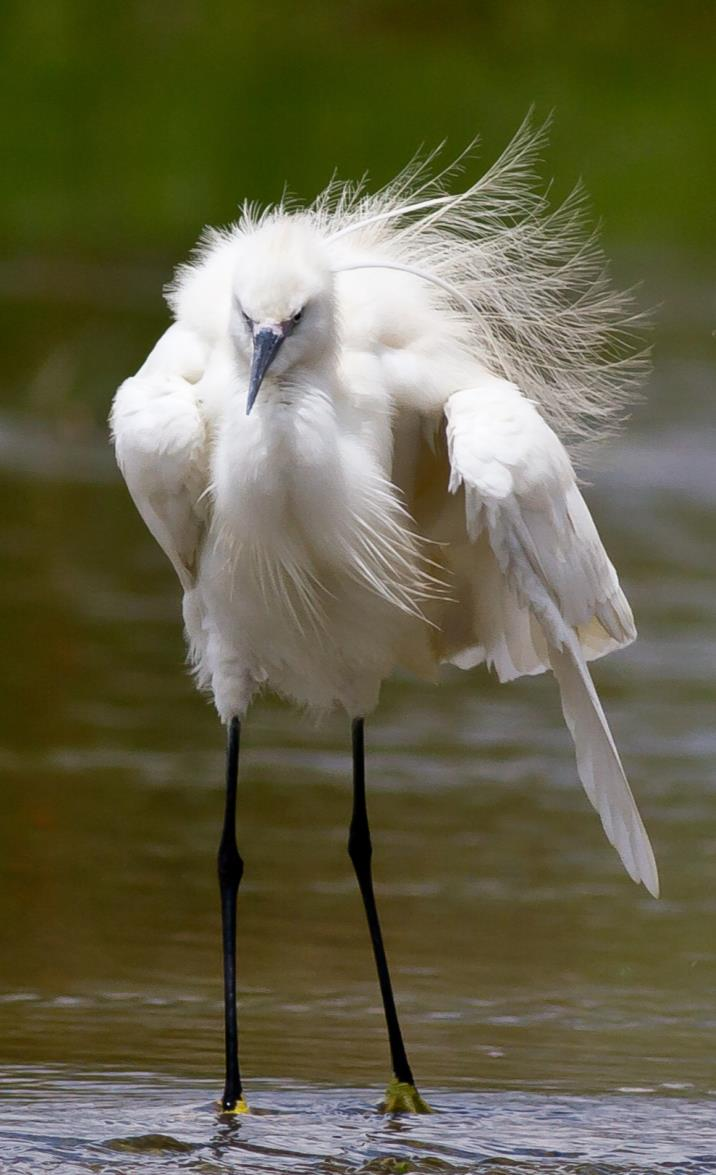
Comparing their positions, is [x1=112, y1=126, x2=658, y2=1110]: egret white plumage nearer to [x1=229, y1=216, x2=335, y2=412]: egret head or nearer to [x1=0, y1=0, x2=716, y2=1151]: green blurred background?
[x1=229, y1=216, x2=335, y2=412]: egret head

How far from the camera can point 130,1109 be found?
5.00 meters

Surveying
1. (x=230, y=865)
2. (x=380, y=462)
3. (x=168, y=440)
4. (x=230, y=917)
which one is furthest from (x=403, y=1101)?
(x=168, y=440)

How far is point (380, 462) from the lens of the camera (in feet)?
17.2

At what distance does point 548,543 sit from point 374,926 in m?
1.14

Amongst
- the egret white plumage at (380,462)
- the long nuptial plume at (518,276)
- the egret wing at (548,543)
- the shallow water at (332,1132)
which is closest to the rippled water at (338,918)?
the shallow water at (332,1132)

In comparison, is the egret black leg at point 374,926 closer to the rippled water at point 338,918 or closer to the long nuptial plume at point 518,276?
the rippled water at point 338,918

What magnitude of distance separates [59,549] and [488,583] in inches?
179

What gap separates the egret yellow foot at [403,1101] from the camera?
515cm

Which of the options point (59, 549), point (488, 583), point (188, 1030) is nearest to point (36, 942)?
point (188, 1030)

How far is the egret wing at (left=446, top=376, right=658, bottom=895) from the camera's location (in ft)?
16.0

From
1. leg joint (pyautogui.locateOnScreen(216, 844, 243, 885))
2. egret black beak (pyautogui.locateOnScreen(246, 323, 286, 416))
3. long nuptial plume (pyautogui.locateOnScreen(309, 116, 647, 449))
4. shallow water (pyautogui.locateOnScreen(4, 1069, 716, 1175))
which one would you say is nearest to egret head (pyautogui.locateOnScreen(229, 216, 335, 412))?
egret black beak (pyautogui.locateOnScreen(246, 323, 286, 416))

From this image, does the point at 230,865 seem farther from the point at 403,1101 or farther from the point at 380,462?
the point at 380,462

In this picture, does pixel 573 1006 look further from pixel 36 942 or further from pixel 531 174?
pixel 531 174

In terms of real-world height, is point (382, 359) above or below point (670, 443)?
below
